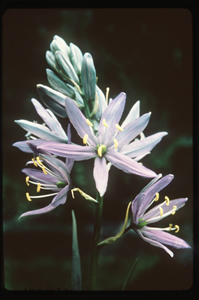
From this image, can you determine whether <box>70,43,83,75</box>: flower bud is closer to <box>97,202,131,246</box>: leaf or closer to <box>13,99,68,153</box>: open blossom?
<box>13,99,68,153</box>: open blossom

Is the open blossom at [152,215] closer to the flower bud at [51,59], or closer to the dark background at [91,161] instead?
the dark background at [91,161]

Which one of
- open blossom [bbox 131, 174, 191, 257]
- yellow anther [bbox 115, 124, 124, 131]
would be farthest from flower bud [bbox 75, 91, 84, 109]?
open blossom [bbox 131, 174, 191, 257]

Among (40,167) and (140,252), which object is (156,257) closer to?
(140,252)

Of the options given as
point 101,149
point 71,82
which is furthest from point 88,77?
point 101,149

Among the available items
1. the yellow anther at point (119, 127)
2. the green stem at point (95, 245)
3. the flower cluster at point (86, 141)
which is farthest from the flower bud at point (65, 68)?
the green stem at point (95, 245)

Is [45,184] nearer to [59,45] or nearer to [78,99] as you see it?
[78,99]
